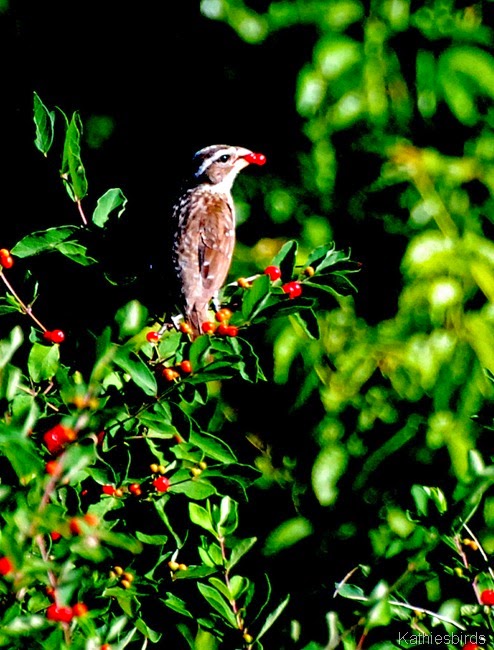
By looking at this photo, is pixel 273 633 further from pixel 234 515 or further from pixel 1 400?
pixel 1 400

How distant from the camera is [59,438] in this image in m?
1.55

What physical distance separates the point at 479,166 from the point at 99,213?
1173 mm

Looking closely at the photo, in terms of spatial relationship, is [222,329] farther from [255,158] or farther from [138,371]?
[255,158]

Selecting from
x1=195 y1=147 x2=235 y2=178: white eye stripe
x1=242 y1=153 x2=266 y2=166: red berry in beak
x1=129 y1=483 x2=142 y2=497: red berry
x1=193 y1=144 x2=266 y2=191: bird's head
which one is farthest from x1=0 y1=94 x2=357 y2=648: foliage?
x1=195 y1=147 x2=235 y2=178: white eye stripe

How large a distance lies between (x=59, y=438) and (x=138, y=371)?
31 centimetres

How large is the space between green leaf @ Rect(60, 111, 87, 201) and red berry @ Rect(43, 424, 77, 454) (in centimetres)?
77

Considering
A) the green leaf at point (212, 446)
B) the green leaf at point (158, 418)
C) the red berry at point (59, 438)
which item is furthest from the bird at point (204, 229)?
the red berry at point (59, 438)

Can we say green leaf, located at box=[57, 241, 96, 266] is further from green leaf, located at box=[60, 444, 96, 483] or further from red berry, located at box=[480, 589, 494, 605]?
red berry, located at box=[480, 589, 494, 605]

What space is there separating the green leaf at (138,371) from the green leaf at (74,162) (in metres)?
0.64

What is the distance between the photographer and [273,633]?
312cm

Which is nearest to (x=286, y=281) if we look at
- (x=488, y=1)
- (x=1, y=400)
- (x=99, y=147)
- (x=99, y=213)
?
(x=99, y=213)

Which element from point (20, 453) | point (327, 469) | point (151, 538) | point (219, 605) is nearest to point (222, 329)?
point (151, 538)

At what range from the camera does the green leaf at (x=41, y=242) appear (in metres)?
2.22

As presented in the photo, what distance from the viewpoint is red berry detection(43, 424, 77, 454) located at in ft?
4.67
